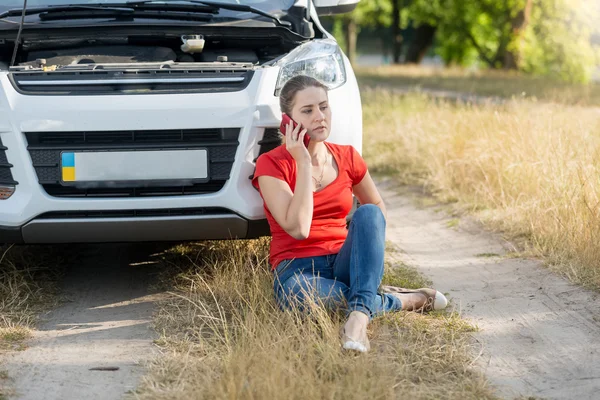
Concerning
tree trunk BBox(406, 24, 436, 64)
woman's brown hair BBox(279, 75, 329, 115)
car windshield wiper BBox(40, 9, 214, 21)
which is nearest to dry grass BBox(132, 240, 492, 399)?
woman's brown hair BBox(279, 75, 329, 115)

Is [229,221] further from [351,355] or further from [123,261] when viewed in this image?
[123,261]

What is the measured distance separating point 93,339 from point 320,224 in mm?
1081

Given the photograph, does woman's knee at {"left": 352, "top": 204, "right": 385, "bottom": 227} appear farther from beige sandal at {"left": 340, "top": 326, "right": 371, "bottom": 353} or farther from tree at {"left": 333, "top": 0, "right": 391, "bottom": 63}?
tree at {"left": 333, "top": 0, "right": 391, "bottom": 63}

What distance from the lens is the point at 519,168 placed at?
253 inches

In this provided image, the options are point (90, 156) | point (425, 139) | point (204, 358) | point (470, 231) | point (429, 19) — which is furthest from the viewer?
point (429, 19)

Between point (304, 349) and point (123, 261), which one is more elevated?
point (304, 349)

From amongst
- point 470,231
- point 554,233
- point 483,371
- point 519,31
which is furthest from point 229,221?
point 519,31

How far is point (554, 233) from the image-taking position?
5191mm

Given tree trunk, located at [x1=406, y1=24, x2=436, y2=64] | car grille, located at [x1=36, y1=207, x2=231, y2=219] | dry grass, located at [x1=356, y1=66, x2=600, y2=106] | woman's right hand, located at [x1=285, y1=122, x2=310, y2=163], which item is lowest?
tree trunk, located at [x1=406, y1=24, x2=436, y2=64]

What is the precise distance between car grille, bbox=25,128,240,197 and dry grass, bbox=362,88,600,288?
185cm

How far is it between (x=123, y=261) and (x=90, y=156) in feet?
4.68

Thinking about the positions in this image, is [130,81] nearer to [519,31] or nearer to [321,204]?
[321,204]

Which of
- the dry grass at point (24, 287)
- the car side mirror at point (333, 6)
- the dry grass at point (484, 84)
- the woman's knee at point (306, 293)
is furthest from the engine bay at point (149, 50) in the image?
the dry grass at point (484, 84)

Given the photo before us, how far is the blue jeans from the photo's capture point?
3807 millimetres
